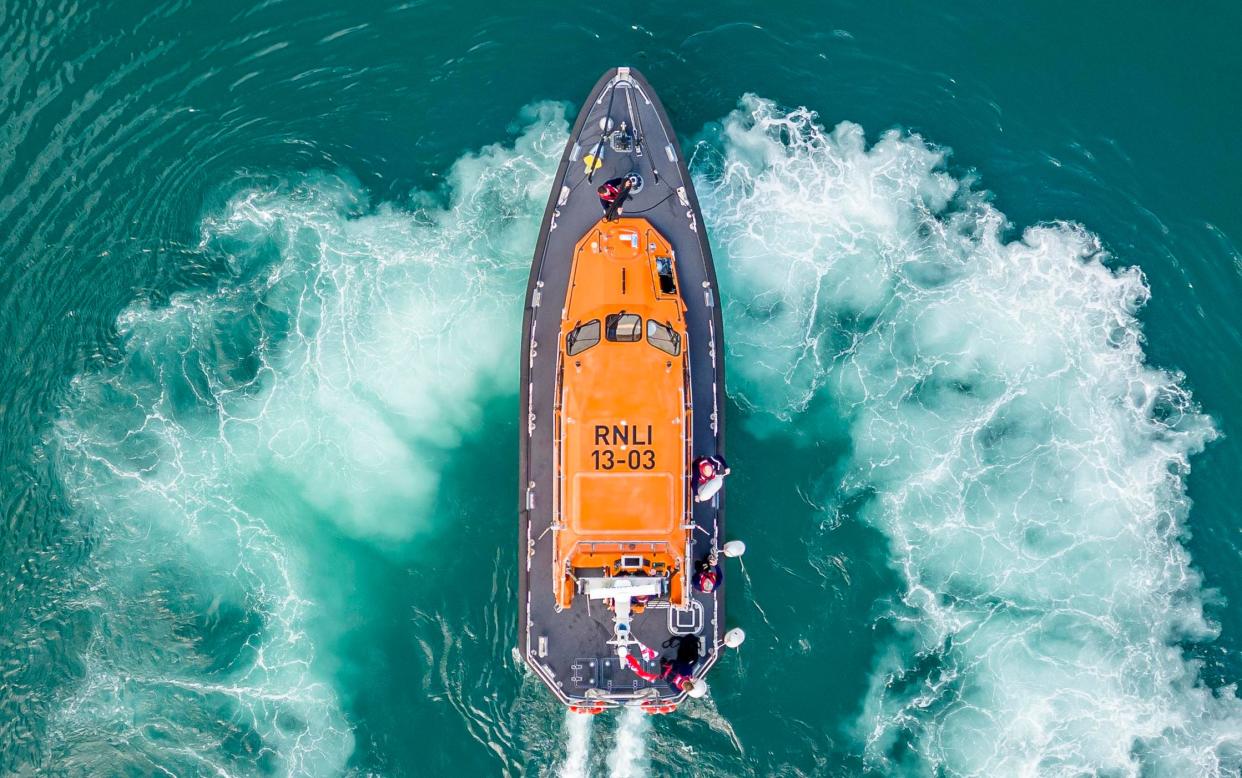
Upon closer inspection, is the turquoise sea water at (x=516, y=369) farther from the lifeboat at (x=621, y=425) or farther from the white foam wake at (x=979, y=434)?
the lifeboat at (x=621, y=425)

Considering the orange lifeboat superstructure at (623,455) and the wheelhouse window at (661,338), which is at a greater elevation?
the wheelhouse window at (661,338)

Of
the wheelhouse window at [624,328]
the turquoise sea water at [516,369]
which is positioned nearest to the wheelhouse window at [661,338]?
the wheelhouse window at [624,328]

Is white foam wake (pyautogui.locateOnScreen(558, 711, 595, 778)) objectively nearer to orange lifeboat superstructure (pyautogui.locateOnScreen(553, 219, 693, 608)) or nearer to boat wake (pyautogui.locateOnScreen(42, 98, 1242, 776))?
boat wake (pyautogui.locateOnScreen(42, 98, 1242, 776))

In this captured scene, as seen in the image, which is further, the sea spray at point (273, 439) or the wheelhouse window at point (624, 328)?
the sea spray at point (273, 439)

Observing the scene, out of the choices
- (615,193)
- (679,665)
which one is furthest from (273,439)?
(679,665)

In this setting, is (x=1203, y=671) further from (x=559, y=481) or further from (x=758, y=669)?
(x=559, y=481)

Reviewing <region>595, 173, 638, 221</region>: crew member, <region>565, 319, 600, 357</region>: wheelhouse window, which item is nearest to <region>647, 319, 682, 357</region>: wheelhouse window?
<region>565, 319, 600, 357</region>: wheelhouse window

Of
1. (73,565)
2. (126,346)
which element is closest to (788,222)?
(126,346)
